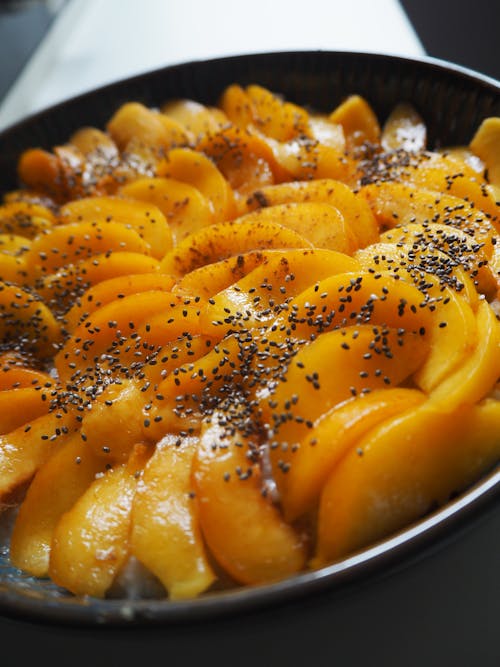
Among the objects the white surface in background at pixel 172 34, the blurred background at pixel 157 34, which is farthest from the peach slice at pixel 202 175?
the white surface in background at pixel 172 34

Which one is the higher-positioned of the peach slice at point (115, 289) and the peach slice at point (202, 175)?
the peach slice at point (202, 175)

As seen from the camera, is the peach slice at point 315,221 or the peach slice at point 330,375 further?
the peach slice at point 315,221

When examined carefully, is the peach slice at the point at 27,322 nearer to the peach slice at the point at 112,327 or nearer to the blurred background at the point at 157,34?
the peach slice at the point at 112,327

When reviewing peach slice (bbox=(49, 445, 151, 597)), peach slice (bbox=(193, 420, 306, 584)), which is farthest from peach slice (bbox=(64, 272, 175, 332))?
peach slice (bbox=(193, 420, 306, 584))

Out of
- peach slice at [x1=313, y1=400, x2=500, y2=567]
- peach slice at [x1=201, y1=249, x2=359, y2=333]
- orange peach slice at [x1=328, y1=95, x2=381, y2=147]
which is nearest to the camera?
peach slice at [x1=313, y1=400, x2=500, y2=567]

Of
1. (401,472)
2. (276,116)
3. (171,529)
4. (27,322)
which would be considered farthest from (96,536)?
(276,116)

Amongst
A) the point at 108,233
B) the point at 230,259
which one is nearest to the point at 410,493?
the point at 230,259

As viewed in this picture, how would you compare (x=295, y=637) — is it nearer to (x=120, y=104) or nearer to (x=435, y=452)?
(x=435, y=452)

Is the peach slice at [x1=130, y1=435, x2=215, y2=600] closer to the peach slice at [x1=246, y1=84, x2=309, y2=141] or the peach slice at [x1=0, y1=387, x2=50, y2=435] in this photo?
the peach slice at [x1=0, y1=387, x2=50, y2=435]
